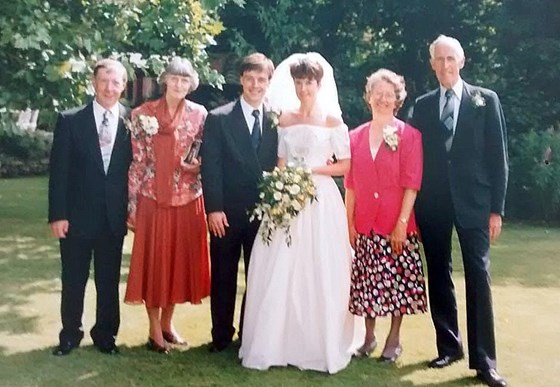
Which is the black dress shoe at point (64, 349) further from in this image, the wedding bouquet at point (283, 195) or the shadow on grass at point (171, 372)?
the wedding bouquet at point (283, 195)

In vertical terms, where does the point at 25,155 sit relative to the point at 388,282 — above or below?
above

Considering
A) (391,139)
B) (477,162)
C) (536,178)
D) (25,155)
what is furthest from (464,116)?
(25,155)

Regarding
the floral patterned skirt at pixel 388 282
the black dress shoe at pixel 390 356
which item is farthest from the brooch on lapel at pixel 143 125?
the black dress shoe at pixel 390 356

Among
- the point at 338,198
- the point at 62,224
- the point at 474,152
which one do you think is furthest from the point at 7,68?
the point at 474,152

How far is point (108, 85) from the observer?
5363 millimetres

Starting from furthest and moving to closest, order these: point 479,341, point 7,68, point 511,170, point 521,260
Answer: point 511,170 < point 7,68 < point 521,260 < point 479,341

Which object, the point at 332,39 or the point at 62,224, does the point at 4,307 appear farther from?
the point at 332,39

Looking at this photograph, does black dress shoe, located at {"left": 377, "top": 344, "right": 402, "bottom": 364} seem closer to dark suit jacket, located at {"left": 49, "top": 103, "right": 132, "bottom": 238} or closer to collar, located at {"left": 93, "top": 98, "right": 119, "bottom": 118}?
dark suit jacket, located at {"left": 49, "top": 103, "right": 132, "bottom": 238}

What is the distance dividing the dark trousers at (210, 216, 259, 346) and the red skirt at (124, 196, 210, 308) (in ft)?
0.47

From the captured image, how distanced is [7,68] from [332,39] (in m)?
7.86

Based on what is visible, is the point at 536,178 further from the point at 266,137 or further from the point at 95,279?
the point at 95,279

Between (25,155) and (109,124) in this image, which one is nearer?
(109,124)

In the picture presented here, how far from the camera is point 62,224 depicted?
5.38 metres

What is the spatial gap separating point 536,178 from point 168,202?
29.1 feet
